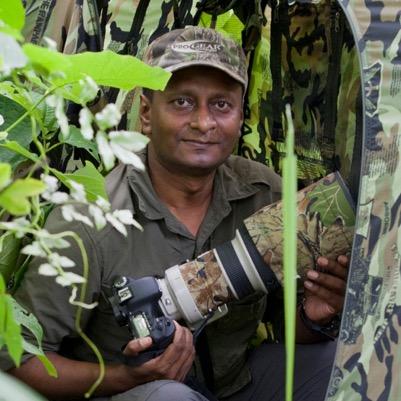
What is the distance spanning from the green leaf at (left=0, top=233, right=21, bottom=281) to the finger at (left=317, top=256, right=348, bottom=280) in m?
0.61

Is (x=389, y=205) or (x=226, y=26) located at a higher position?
(x=226, y=26)

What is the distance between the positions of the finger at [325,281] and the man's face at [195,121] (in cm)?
36

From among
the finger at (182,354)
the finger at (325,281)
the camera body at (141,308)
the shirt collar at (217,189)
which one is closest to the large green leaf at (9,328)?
the camera body at (141,308)

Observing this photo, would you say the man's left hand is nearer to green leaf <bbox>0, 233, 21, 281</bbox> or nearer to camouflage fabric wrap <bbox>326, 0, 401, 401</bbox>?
camouflage fabric wrap <bbox>326, 0, 401, 401</bbox>

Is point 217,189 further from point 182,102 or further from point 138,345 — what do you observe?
point 138,345

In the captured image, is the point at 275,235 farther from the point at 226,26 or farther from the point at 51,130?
the point at 226,26

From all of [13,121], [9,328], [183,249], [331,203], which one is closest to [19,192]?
[9,328]

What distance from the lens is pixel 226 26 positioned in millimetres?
2779

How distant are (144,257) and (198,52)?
486 mm

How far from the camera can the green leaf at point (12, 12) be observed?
→ 1.16 metres

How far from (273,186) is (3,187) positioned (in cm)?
164

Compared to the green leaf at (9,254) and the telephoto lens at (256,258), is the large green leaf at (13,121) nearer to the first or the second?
the green leaf at (9,254)

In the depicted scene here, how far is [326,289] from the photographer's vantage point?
2162 millimetres

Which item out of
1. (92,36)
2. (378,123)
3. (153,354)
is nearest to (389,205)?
(378,123)
